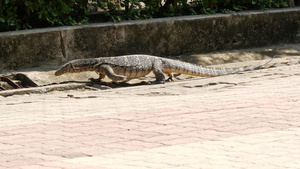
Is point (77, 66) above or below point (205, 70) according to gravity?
above

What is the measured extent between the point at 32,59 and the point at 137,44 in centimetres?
214

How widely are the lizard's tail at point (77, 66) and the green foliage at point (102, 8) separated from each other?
3.81ft

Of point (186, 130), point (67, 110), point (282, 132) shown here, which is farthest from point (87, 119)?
point (282, 132)

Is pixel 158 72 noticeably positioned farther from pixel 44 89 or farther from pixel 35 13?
pixel 35 13

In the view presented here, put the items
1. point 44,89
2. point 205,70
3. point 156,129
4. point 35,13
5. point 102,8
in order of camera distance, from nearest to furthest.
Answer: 1. point 156,129
2. point 44,89
3. point 205,70
4. point 35,13
5. point 102,8

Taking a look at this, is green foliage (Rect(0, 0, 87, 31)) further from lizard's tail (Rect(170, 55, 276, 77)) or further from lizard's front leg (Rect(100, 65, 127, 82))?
lizard's tail (Rect(170, 55, 276, 77))

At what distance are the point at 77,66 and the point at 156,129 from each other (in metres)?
4.65

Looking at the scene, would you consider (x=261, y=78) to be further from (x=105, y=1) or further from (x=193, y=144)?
(x=193, y=144)

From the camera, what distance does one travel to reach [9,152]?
15.5 ft

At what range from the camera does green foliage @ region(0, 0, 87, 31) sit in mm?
10414

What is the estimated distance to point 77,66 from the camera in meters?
9.88

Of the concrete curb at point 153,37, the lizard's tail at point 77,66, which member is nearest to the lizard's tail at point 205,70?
the concrete curb at point 153,37

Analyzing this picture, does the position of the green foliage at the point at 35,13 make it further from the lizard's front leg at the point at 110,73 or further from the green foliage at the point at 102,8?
the lizard's front leg at the point at 110,73

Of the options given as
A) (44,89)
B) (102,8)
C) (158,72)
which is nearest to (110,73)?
(158,72)
